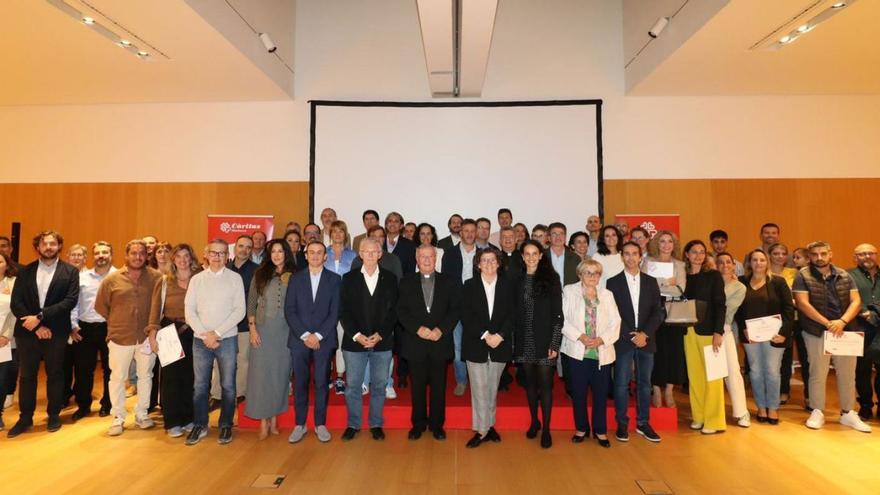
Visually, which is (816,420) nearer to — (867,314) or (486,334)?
(867,314)

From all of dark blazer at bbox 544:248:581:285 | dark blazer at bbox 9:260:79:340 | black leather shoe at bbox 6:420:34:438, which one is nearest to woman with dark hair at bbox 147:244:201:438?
dark blazer at bbox 9:260:79:340

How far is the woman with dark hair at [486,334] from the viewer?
3834 mm

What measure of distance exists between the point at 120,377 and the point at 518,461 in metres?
3.48

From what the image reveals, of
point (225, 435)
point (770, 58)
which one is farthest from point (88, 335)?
point (770, 58)

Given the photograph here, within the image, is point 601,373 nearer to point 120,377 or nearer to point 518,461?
point 518,461

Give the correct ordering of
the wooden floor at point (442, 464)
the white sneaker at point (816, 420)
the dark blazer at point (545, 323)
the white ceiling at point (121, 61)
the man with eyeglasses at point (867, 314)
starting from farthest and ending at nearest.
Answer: the white ceiling at point (121, 61) < the man with eyeglasses at point (867, 314) < the white sneaker at point (816, 420) < the dark blazer at point (545, 323) < the wooden floor at point (442, 464)

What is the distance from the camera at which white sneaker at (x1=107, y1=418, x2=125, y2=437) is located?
414cm

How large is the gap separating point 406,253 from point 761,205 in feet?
18.3

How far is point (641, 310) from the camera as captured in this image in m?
3.99

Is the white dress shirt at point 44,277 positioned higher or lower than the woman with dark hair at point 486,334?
higher

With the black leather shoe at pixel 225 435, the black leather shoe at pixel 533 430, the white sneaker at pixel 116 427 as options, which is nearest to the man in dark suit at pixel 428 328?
the black leather shoe at pixel 533 430

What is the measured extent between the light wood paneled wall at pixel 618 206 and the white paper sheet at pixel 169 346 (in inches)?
136

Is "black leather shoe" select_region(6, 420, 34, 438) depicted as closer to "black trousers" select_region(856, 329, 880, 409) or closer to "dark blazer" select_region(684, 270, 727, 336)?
"dark blazer" select_region(684, 270, 727, 336)

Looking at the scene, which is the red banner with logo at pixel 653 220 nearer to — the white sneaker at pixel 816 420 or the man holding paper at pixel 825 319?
the man holding paper at pixel 825 319
